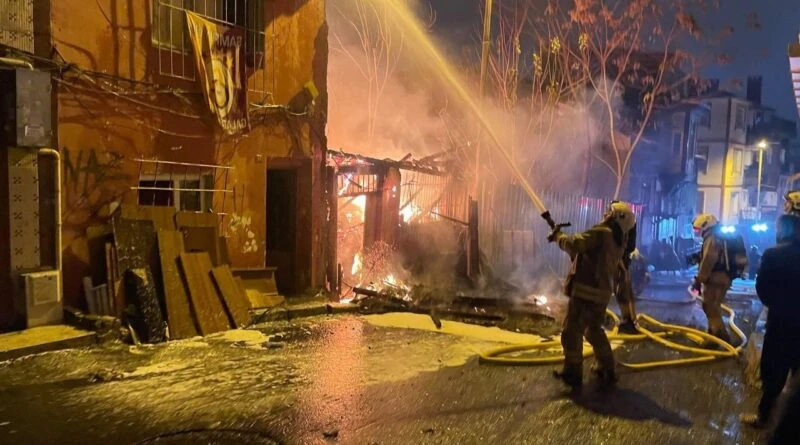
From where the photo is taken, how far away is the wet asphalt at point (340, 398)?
203 inches

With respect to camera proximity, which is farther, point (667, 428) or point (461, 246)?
point (461, 246)

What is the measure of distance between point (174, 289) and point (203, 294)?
0.47m

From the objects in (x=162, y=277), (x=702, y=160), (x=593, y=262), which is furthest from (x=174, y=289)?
(x=702, y=160)

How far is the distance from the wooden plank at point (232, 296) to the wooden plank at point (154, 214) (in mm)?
1032

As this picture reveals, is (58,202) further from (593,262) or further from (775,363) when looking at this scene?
(775,363)

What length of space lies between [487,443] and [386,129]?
76.6ft

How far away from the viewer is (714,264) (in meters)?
8.56

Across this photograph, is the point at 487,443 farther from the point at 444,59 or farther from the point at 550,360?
the point at 444,59

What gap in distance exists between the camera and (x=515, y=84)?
23453mm

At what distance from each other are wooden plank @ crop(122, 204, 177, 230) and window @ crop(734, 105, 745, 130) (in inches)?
1724

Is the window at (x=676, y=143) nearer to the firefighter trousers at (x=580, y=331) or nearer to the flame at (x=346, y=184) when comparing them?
the flame at (x=346, y=184)

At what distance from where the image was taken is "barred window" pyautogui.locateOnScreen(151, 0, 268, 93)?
9180mm

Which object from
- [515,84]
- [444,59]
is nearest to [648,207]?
[515,84]

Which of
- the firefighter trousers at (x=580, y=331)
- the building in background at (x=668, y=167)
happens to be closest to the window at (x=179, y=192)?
the firefighter trousers at (x=580, y=331)
